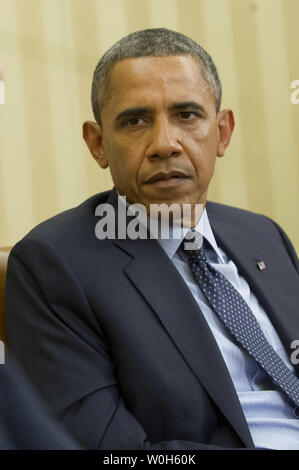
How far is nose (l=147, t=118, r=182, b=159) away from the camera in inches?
62.2

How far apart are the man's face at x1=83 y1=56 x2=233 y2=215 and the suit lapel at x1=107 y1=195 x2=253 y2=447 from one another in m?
0.15

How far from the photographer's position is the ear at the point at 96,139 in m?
1.78

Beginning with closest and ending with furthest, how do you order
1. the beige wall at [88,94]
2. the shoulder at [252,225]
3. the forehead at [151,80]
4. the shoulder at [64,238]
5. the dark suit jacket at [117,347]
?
the dark suit jacket at [117,347] < the shoulder at [64,238] < the forehead at [151,80] < the shoulder at [252,225] < the beige wall at [88,94]

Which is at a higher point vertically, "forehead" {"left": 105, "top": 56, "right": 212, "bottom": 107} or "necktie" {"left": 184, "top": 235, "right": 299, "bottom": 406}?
"forehead" {"left": 105, "top": 56, "right": 212, "bottom": 107}

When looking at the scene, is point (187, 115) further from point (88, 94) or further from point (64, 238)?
point (88, 94)

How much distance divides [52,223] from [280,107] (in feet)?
5.63

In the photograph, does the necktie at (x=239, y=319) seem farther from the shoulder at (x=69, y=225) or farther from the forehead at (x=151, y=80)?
the forehead at (x=151, y=80)

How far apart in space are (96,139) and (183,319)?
584mm

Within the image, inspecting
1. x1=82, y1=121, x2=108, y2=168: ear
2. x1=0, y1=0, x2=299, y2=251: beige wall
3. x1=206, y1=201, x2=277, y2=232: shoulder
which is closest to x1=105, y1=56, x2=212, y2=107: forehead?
x1=82, y1=121, x2=108, y2=168: ear

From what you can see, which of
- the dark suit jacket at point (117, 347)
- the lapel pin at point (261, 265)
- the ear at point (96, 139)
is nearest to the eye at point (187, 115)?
the ear at point (96, 139)

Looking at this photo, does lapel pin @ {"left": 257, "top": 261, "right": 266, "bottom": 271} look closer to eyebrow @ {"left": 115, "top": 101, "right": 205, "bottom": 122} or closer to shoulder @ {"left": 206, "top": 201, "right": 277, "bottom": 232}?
shoulder @ {"left": 206, "top": 201, "right": 277, "bottom": 232}

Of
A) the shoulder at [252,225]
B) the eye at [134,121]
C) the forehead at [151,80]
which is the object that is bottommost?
the shoulder at [252,225]

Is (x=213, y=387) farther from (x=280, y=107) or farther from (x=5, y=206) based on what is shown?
(x=280, y=107)
